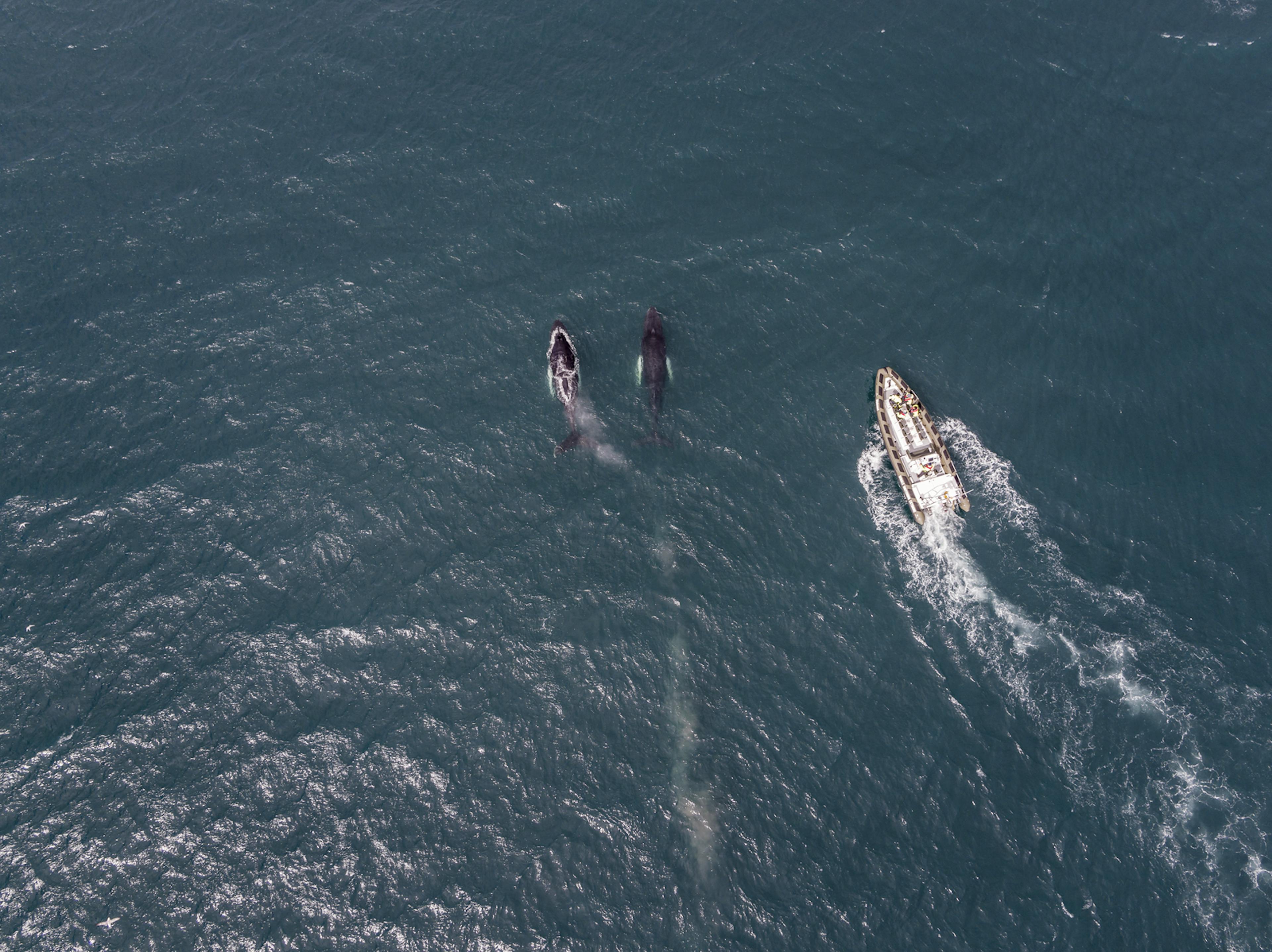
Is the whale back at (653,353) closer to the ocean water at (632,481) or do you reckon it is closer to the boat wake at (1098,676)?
the ocean water at (632,481)

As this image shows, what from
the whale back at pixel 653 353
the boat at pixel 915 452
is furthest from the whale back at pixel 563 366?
the boat at pixel 915 452

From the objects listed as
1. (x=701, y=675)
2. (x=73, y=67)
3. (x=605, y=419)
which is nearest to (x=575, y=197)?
(x=605, y=419)

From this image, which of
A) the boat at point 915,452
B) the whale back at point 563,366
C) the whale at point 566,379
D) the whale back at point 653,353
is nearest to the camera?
the boat at point 915,452

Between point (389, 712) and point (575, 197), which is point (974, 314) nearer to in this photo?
point (575, 197)

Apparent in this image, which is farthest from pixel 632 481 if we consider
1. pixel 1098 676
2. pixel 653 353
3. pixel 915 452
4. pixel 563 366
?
pixel 1098 676

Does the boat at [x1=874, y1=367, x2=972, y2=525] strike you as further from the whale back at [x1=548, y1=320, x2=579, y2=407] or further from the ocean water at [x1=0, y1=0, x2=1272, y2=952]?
the whale back at [x1=548, y1=320, x2=579, y2=407]

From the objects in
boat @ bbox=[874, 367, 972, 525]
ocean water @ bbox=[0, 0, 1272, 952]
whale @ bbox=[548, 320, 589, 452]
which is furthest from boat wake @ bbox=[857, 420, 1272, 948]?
whale @ bbox=[548, 320, 589, 452]
